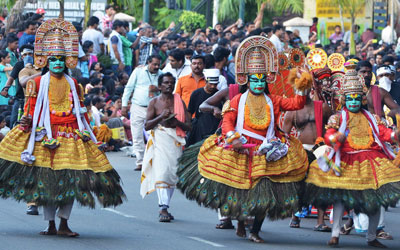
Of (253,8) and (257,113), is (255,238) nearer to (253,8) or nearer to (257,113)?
(257,113)

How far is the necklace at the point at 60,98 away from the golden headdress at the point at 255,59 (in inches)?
74.8

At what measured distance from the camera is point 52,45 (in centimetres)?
1141

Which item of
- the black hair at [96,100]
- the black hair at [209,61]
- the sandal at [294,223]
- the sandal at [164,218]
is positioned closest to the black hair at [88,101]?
the black hair at [96,100]

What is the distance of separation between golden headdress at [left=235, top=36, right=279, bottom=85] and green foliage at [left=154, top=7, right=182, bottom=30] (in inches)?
1304

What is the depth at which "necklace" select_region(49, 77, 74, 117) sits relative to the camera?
37.1 ft

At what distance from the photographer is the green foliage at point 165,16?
4503 cm

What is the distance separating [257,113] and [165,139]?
2272 millimetres

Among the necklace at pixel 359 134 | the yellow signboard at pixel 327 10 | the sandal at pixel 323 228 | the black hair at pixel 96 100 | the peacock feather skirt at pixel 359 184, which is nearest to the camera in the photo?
the peacock feather skirt at pixel 359 184

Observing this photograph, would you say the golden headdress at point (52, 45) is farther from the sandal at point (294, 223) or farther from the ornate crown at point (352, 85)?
the sandal at point (294, 223)

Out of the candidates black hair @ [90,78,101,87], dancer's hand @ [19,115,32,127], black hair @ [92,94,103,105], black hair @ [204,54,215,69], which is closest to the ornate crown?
dancer's hand @ [19,115,32,127]

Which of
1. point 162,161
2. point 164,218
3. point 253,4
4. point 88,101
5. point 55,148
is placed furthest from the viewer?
point 253,4

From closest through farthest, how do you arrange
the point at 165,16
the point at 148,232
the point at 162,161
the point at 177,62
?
the point at 148,232 < the point at 162,161 < the point at 177,62 < the point at 165,16

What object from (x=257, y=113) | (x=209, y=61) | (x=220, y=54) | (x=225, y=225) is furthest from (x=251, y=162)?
(x=209, y=61)

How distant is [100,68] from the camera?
2320 cm
